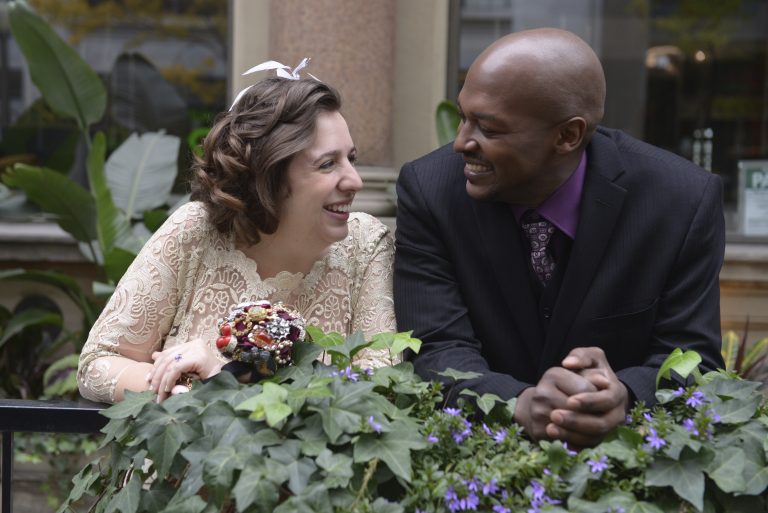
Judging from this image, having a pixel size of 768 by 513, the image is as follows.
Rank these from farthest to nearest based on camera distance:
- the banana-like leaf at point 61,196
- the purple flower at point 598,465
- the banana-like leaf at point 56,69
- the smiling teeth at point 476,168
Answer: the banana-like leaf at point 56,69 < the banana-like leaf at point 61,196 < the smiling teeth at point 476,168 < the purple flower at point 598,465

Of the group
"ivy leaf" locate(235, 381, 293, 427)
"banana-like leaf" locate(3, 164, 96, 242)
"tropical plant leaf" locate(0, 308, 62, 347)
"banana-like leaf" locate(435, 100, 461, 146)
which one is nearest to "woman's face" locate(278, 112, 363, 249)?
"ivy leaf" locate(235, 381, 293, 427)

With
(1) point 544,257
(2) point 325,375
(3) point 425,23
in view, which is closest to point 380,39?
(3) point 425,23

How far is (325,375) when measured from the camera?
2.17 m

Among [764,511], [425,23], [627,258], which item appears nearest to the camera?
[764,511]

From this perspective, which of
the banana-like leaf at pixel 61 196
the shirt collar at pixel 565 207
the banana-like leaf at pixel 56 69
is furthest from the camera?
the banana-like leaf at pixel 56 69

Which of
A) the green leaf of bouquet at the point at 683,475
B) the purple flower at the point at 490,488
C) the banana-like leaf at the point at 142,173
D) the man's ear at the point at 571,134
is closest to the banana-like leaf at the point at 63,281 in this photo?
the banana-like leaf at the point at 142,173

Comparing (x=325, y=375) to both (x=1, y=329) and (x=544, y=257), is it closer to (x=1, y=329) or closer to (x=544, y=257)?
(x=544, y=257)

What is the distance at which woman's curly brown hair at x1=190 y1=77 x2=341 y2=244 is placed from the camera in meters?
2.88

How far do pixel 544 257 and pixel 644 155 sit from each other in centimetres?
40

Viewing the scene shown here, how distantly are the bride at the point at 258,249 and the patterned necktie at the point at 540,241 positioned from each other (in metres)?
0.43

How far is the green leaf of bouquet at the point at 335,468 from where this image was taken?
1.90 metres

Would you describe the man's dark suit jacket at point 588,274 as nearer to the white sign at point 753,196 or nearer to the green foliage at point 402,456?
the green foliage at point 402,456

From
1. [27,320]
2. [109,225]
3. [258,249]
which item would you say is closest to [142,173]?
[109,225]

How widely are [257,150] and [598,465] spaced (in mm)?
1362
